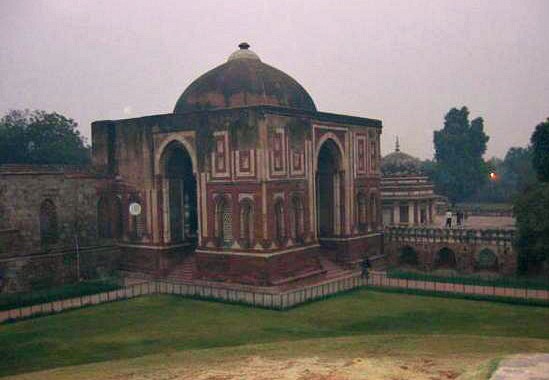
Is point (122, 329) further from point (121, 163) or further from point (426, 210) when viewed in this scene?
point (426, 210)

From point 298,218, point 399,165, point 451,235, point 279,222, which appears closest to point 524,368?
point 279,222

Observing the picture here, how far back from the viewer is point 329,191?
40.1 m

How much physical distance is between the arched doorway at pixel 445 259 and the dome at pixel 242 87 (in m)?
14.3

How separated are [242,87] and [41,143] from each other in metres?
31.3

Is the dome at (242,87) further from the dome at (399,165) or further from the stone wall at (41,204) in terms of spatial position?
the dome at (399,165)

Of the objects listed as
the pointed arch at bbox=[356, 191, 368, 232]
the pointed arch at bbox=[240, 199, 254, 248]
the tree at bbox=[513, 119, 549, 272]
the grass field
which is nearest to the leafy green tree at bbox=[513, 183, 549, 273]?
the tree at bbox=[513, 119, 549, 272]

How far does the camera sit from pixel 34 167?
34.9 metres

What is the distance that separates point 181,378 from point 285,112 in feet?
67.2

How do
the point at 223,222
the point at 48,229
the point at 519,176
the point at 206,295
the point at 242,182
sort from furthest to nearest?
1. the point at 519,176
2. the point at 48,229
3. the point at 223,222
4. the point at 242,182
5. the point at 206,295

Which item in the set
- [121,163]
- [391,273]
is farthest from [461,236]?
[121,163]

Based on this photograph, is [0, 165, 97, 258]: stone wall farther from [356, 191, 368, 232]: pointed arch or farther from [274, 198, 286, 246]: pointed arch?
[356, 191, 368, 232]: pointed arch

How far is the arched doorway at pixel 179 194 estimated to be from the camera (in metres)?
37.6

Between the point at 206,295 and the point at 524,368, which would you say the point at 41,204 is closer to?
the point at 206,295

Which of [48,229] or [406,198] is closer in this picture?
[48,229]
